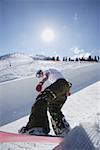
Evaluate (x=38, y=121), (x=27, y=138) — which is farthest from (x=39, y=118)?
(x=27, y=138)

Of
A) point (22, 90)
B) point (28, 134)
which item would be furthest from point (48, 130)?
point (22, 90)

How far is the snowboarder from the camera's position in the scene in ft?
8.91

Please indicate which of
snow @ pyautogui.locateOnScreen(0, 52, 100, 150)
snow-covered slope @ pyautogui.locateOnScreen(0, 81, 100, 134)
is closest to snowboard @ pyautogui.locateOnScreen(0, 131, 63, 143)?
snow @ pyautogui.locateOnScreen(0, 52, 100, 150)

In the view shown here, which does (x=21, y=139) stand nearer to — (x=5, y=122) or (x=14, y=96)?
(x=5, y=122)

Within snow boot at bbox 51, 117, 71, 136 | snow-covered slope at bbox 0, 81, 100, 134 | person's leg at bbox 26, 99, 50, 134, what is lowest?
snow-covered slope at bbox 0, 81, 100, 134

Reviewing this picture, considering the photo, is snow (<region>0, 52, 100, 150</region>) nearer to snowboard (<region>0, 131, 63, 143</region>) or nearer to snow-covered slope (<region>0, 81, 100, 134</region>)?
snow-covered slope (<region>0, 81, 100, 134</region>)

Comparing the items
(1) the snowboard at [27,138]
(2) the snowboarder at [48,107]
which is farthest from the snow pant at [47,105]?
(1) the snowboard at [27,138]

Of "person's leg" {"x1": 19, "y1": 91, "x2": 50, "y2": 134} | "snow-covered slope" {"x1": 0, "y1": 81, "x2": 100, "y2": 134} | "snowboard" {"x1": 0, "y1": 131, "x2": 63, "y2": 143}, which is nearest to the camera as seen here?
"snowboard" {"x1": 0, "y1": 131, "x2": 63, "y2": 143}

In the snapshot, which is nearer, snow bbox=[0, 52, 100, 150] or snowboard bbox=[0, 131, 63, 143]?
snowboard bbox=[0, 131, 63, 143]

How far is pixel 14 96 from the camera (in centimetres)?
416

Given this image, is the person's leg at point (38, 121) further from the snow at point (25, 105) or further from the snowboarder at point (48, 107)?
the snow at point (25, 105)

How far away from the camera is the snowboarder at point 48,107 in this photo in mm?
2715

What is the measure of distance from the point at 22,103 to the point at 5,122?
2.85 ft

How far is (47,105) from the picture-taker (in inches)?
111
